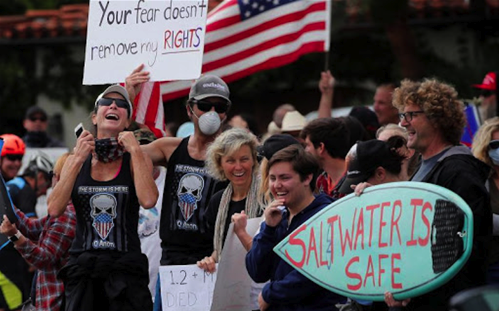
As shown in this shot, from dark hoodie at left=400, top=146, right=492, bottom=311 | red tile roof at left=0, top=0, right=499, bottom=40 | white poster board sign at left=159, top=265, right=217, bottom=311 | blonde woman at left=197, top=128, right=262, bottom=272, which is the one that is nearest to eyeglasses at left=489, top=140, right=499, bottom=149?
dark hoodie at left=400, top=146, right=492, bottom=311

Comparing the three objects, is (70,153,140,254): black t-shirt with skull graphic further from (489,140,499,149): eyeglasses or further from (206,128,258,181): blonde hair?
(489,140,499,149): eyeglasses

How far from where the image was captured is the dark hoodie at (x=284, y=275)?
600 centimetres

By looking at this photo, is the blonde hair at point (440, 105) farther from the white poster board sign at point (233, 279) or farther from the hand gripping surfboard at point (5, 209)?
the hand gripping surfboard at point (5, 209)

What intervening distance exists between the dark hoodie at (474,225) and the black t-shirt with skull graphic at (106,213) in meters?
2.12

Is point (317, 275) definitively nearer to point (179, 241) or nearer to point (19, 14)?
point (179, 241)

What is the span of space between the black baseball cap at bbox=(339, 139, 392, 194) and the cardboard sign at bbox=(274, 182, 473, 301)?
489 mm

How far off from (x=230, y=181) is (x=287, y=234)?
49.1 inches

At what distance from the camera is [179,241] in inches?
295

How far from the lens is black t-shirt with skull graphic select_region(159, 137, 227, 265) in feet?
24.5

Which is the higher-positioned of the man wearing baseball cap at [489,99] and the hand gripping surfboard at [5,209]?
the man wearing baseball cap at [489,99]

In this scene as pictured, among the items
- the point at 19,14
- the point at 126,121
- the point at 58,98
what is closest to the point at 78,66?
the point at 58,98

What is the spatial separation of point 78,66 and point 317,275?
50.0ft

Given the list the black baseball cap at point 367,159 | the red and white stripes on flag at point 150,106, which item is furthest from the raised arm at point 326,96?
the black baseball cap at point 367,159

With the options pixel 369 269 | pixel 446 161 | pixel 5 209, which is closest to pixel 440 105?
pixel 446 161
